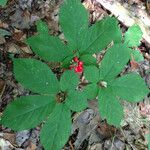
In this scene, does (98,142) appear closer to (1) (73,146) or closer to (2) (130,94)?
(1) (73,146)

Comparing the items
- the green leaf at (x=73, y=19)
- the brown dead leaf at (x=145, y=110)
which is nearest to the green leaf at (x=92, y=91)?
the green leaf at (x=73, y=19)

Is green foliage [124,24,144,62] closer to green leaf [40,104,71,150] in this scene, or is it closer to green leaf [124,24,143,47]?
green leaf [124,24,143,47]

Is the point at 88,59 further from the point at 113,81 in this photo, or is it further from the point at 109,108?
the point at 109,108

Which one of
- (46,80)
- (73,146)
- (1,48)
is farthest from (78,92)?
(1,48)

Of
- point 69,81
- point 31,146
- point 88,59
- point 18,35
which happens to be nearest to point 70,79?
point 69,81

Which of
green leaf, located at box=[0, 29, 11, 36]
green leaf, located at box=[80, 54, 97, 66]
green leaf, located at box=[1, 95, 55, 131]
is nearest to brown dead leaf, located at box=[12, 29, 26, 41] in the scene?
green leaf, located at box=[0, 29, 11, 36]

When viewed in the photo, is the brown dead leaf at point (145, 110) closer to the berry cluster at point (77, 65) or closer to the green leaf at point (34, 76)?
the berry cluster at point (77, 65)
